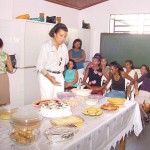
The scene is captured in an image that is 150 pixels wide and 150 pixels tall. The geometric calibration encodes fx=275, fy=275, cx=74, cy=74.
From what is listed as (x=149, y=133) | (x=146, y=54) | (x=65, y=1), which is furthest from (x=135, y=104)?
(x=65, y=1)

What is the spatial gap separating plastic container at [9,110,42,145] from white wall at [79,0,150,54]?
4927 millimetres

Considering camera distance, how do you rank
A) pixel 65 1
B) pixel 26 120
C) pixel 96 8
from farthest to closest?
pixel 96 8 → pixel 65 1 → pixel 26 120

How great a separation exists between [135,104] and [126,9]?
3901mm

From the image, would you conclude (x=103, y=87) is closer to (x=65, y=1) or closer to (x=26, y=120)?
(x=65, y=1)

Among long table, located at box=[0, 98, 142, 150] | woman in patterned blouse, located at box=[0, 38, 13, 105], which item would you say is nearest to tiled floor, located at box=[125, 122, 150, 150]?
long table, located at box=[0, 98, 142, 150]

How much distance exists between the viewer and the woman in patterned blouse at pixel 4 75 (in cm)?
399

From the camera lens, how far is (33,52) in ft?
15.4

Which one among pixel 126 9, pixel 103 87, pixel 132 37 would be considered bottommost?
pixel 103 87

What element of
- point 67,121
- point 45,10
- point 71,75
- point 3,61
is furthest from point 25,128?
point 45,10

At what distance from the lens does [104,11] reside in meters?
6.37

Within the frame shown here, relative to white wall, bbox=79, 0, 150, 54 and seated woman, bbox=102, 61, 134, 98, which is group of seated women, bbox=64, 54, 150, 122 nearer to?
seated woman, bbox=102, 61, 134, 98

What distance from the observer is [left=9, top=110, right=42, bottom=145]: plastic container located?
146 centimetres

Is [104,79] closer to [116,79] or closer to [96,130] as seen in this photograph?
[116,79]

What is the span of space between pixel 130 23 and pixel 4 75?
3.36 metres
